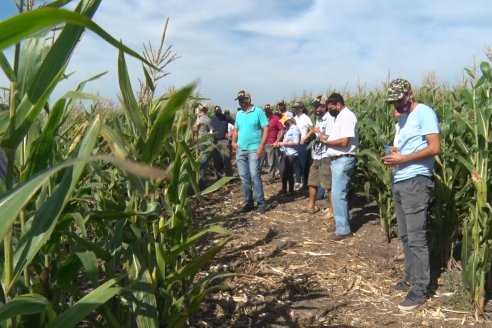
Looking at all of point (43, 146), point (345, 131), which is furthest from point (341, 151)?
point (43, 146)

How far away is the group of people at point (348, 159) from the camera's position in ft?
13.1

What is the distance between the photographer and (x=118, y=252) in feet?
7.85

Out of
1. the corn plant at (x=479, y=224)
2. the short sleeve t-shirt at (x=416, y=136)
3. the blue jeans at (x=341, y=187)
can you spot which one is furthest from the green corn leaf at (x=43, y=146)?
the blue jeans at (x=341, y=187)

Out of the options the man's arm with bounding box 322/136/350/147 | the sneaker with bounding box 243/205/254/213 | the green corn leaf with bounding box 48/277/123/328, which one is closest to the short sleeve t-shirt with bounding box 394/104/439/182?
the man's arm with bounding box 322/136/350/147

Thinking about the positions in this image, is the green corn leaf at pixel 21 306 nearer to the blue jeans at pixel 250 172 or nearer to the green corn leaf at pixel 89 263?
the green corn leaf at pixel 89 263

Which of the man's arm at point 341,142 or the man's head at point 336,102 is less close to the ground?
the man's head at point 336,102

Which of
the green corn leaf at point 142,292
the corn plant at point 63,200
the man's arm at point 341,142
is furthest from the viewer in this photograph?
the man's arm at point 341,142

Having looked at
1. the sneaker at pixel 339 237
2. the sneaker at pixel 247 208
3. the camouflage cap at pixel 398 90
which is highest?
the camouflage cap at pixel 398 90

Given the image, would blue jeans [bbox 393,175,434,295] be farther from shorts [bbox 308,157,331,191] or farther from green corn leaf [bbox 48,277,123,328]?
green corn leaf [bbox 48,277,123,328]

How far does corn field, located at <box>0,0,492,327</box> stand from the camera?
1.25 meters

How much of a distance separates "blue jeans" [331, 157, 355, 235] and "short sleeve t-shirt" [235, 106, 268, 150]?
157cm

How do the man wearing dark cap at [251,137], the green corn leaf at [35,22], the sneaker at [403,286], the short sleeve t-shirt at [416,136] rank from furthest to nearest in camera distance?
the man wearing dark cap at [251,137] → the sneaker at [403,286] → the short sleeve t-shirt at [416,136] → the green corn leaf at [35,22]

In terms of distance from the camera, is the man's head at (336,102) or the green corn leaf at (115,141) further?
the man's head at (336,102)

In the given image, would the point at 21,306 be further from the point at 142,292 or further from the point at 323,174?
the point at 323,174
